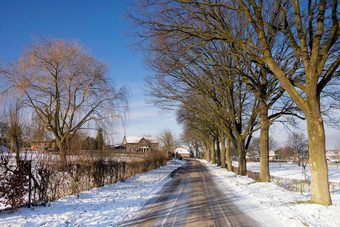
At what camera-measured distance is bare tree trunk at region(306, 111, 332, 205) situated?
25.7 ft

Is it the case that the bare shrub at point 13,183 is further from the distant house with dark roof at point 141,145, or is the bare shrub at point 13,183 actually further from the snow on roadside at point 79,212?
the distant house with dark roof at point 141,145

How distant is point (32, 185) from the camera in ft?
27.1

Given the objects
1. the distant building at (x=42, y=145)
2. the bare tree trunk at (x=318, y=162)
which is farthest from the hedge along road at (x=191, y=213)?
the distant building at (x=42, y=145)

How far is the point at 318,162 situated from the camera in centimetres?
798

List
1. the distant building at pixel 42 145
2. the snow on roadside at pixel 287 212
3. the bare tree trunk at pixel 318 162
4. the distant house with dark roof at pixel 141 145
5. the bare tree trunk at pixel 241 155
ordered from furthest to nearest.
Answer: the distant house with dark roof at pixel 141 145 < the bare tree trunk at pixel 241 155 < the distant building at pixel 42 145 < the bare tree trunk at pixel 318 162 < the snow on roadside at pixel 287 212

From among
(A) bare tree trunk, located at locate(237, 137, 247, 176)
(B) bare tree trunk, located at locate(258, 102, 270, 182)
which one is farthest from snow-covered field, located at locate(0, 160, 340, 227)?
(A) bare tree trunk, located at locate(237, 137, 247, 176)

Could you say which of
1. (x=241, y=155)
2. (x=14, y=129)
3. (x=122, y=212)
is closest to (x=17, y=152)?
(x=14, y=129)

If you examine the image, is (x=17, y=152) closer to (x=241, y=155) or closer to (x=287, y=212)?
(x=287, y=212)

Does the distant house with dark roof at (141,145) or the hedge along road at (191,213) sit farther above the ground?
the distant house with dark roof at (141,145)

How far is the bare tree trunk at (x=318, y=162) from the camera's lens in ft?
25.7

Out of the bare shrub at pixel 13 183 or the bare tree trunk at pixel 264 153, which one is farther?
the bare tree trunk at pixel 264 153

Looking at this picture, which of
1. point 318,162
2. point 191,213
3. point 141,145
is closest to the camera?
point 191,213

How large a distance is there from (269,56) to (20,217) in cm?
953

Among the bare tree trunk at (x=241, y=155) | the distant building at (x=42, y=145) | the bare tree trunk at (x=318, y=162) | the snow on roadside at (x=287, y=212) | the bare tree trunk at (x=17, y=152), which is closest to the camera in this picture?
the snow on roadside at (x=287, y=212)
